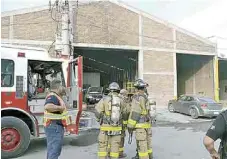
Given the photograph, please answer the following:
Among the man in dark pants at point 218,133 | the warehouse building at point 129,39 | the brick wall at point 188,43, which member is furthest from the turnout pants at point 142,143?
the brick wall at point 188,43

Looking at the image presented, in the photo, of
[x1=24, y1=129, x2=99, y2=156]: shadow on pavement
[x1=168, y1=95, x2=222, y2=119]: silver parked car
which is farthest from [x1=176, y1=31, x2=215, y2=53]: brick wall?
[x1=24, y1=129, x2=99, y2=156]: shadow on pavement

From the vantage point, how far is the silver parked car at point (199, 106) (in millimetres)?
16734

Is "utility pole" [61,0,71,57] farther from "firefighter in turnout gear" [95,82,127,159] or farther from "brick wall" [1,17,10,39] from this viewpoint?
"firefighter in turnout gear" [95,82,127,159]

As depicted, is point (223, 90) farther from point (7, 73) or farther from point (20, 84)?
point (7, 73)

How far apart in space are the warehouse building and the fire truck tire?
14.5m

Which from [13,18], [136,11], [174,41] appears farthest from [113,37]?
[13,18]

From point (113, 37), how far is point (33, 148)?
16.9m

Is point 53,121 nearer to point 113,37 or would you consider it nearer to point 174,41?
point 113,37

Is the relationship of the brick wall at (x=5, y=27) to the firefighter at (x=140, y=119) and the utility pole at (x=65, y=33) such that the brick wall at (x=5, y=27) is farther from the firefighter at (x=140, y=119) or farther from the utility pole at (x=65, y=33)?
the firefighter at (x=140, y=119)

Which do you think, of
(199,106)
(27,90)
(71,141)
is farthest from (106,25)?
(27,90)

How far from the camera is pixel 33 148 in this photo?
27.6 ft

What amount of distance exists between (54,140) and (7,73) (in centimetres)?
276

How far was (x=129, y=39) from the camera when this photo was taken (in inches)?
983

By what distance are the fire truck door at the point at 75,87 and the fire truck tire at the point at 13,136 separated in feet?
3.89
